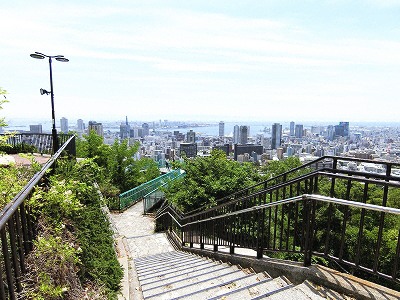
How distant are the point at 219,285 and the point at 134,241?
24.3ft

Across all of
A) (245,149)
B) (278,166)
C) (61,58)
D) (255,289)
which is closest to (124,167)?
(278,166)

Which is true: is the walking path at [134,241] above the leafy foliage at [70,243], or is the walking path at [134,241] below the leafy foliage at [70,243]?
below

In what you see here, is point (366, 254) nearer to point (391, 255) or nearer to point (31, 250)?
point (391, 255)

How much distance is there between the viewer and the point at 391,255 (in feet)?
39.9

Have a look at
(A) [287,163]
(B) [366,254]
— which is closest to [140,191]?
(A) [287,163]

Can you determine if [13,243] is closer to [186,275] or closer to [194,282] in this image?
[194,282]

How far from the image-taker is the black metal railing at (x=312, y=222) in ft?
10.8

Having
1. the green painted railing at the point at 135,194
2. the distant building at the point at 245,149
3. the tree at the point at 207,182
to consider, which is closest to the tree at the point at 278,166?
the tree at the point at 207,182

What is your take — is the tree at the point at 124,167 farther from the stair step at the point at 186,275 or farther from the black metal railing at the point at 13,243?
the black metal railing at the point at 13,243

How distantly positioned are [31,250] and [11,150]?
12154 millimetres

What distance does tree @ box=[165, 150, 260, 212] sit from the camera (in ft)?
44.9

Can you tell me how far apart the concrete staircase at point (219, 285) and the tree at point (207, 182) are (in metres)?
7.00

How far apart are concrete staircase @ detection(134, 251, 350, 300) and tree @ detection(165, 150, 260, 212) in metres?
7.00

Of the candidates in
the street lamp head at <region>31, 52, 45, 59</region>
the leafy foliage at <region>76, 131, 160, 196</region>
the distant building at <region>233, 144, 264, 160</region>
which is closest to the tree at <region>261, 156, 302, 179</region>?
the leafy foliage at <region>76, 131, 160, 196</region>
